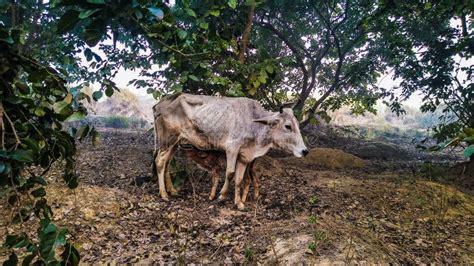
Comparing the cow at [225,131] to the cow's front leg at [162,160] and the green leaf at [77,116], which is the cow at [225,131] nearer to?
the cow's front leg at [162,160]

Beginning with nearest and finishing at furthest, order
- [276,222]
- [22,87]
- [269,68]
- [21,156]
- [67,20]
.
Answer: [21,156]
[67,20]
[22,87]
[276,222]
[269,68]

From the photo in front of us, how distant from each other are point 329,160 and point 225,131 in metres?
5.24

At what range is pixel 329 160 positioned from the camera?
996cm

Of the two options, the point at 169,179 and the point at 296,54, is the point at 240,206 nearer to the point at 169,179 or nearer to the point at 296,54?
the point at 169,179

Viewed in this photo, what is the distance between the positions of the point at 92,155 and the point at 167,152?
366cm

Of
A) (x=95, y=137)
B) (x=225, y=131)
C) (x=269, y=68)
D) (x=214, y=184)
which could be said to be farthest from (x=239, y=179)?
(x=95, y=137)

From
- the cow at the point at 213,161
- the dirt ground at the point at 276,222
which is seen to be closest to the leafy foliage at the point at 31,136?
the dirt ground at the point at 276,222

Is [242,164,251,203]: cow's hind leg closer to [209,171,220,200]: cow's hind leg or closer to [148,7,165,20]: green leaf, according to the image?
[209,171,220,200]: cow's hind leg

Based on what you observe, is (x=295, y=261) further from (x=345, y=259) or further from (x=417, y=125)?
(x=417, y=125)

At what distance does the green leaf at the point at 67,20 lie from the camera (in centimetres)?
120

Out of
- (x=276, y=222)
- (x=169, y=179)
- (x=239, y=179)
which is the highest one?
(x=239, y=179)

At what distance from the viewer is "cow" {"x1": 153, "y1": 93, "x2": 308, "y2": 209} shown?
5500 mm

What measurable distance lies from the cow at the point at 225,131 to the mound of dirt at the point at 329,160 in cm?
408

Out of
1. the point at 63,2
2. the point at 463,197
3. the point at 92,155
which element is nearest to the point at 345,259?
the point at 63,2
